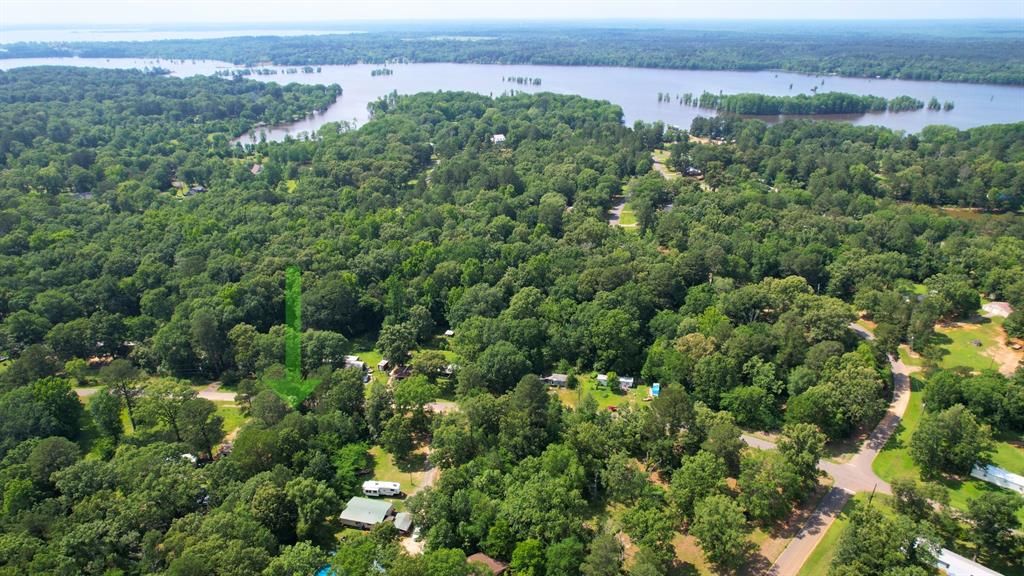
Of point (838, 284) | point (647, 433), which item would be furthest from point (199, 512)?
point (838, 284)

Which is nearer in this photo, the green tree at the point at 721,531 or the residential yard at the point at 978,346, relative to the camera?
the green tree at the point at 721,531

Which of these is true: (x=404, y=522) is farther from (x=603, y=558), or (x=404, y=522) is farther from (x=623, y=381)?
(x=623, y=381)

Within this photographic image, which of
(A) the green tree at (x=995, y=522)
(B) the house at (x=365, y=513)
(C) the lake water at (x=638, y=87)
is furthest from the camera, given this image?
(C) the lake water at (x=638, y=87)

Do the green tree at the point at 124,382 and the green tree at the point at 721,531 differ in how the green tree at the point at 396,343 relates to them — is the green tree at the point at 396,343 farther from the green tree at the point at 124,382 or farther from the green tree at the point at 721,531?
the green tree at the point at 721,531

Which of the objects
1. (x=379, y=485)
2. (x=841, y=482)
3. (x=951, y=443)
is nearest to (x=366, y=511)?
(x=379, y=485)

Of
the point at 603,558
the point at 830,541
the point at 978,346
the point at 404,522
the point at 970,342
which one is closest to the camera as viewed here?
the point at 603,558

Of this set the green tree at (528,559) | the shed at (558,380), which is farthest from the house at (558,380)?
the green tree at (528,559)

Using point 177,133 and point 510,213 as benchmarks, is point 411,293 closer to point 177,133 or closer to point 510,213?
point 510,213
